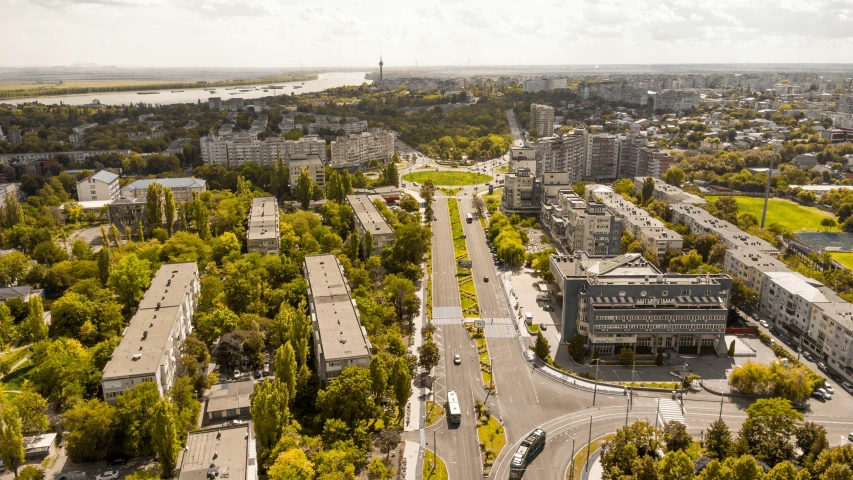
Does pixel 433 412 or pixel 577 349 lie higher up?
pixel 577 349

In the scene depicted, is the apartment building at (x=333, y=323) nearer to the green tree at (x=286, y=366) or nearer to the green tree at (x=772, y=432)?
the green tree at (x=286, y=366)

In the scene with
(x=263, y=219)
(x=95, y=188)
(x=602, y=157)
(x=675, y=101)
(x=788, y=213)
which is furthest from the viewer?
(x=675, y=101)

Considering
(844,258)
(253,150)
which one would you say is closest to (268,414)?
(844,258)

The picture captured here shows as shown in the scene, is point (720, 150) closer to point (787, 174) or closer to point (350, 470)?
point (787, 174)

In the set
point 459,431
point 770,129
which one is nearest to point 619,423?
point 459,431

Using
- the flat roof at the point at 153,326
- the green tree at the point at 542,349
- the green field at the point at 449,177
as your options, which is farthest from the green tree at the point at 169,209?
the green field at the point at 449,177

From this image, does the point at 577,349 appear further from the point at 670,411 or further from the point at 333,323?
the point at 333,323

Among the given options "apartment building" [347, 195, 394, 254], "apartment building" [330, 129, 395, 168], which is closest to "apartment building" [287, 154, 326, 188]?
"apartment building" [330, 129, 395, 168]
